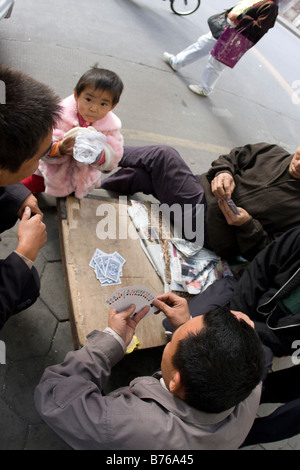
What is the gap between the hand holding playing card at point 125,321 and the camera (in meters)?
1.49

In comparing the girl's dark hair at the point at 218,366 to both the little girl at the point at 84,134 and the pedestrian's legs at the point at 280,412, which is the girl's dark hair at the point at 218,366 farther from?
the little girl at the point at 84,134

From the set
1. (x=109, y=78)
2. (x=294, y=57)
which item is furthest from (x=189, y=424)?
(x=294, y=57)

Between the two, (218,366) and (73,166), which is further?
(73,166)

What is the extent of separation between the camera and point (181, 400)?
115 centimetres

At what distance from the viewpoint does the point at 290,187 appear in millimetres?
2143

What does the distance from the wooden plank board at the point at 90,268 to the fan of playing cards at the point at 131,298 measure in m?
0.30

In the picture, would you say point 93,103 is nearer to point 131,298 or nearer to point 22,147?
point 22,147

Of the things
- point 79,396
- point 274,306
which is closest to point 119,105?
point 274,306

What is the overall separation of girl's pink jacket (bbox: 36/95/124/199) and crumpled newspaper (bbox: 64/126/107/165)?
12 centimetres

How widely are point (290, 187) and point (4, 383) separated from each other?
221 cm

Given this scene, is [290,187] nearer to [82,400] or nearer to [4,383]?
[82,400]

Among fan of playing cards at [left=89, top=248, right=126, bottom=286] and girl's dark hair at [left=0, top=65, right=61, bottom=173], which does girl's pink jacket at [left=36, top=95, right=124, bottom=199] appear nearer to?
fan of playing cards at [left=89, top=248, right=126, bottom=286]

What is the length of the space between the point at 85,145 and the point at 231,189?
108cm

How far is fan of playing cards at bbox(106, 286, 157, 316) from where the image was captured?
142cm
